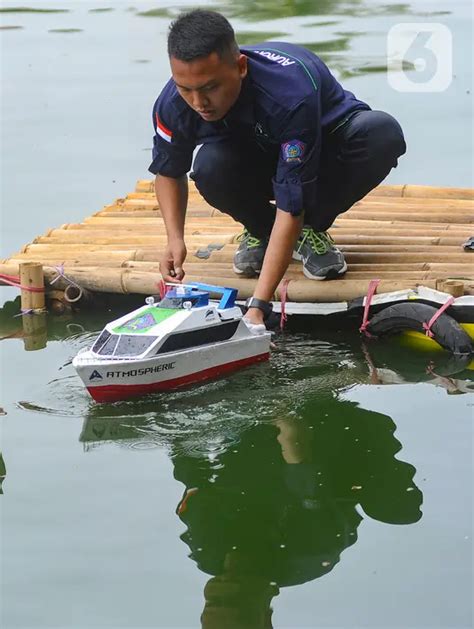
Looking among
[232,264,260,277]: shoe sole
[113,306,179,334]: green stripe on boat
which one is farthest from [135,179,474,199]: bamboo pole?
[113,306,179,334]: green stripe on boat

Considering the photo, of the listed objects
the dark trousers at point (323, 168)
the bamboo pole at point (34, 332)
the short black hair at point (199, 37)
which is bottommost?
the bamboo pole at point (34, 332)

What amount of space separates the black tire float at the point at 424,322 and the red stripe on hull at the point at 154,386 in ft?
1.72

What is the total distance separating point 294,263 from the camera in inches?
188

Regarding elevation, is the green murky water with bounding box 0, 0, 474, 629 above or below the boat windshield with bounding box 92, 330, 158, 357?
below

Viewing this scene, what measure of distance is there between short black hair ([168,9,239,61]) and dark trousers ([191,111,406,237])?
0.55 metres

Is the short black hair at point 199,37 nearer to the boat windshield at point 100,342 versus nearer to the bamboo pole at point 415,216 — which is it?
the boat windshield at point 100,342

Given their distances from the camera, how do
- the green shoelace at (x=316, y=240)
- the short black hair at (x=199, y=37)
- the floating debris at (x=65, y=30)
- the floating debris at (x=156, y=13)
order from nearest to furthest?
the short black hair at (x=199, y=37), the green shoelace at (x=316, y=240), the floating debris at (x=65, y=30), the floating debris at (x=156, y=13)

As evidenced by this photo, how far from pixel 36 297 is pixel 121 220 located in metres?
0.88

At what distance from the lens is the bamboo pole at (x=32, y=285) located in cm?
477

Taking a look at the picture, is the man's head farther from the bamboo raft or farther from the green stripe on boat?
the bamboo raft

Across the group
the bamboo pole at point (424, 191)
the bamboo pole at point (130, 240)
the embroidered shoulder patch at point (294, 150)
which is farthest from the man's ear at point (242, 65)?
the bamboo pole at point (424, 191)

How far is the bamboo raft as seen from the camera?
4570mm

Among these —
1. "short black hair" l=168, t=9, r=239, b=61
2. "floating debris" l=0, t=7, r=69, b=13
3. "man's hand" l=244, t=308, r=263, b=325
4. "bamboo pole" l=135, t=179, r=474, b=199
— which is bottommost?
"floating debris" l=0, t=7, r=69, b=13

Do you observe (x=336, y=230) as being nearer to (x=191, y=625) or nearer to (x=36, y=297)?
(x=36, y=297)
